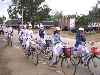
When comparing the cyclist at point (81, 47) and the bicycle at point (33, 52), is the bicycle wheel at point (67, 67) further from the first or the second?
the bicycle at point (33, 52)

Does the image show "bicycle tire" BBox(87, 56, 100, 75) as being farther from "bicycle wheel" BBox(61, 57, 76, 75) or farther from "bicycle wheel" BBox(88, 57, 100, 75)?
Answer: "bicycle wheel" BBox(61, 57, 76, 75)

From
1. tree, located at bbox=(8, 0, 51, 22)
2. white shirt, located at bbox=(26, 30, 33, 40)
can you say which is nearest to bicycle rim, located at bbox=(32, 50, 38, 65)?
white shirt, located at bbox=(26, 30, 33, 40)

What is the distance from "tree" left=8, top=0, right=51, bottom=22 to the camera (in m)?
108

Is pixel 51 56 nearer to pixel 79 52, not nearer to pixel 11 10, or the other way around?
pixel 79 52

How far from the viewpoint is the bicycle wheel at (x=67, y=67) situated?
14120 millimetres

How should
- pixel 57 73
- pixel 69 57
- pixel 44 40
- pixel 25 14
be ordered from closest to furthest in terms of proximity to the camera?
pixel 57 73, pixel 69 57, pixel 44 40, pixel 25 14

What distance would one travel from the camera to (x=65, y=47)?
1518 cm

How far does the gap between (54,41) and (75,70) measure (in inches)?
107

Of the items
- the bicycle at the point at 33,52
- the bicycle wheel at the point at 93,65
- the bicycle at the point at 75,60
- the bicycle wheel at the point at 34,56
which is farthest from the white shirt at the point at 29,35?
the bicycle wheel at the point at 93,65

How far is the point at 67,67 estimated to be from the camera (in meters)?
15.2

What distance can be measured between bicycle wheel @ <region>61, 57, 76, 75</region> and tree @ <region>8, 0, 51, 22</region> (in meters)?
90.3

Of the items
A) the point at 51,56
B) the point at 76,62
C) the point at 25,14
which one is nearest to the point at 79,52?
the point at 76,62

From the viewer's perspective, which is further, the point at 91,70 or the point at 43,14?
the point at 43,14

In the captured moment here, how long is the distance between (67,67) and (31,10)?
3704 inches
